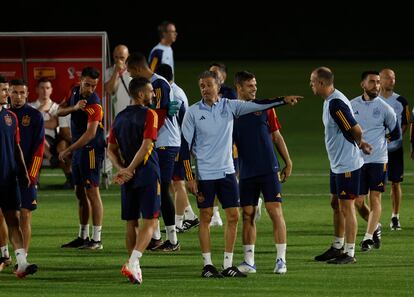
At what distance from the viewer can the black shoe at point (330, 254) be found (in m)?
12.9

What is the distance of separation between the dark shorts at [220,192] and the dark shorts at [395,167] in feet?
15.0

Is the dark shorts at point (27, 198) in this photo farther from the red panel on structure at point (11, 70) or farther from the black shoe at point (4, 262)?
the red panel on structure at point (11, 70)

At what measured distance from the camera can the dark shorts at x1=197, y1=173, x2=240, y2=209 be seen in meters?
11.8

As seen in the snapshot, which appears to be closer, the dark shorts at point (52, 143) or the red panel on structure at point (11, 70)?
the dark shorts at point (52, 143)

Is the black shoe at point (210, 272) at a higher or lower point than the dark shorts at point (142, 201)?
lower

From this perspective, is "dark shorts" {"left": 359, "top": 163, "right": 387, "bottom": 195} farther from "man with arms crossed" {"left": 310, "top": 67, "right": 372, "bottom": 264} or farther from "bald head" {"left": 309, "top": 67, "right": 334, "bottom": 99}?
"bald head" {"left": 309, "top": 67, "right": 334, "bottom": 99}

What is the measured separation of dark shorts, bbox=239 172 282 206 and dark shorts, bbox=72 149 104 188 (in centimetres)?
240

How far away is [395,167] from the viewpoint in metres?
16.0

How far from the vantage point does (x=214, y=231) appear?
15352 mm

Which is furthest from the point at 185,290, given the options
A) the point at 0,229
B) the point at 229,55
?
the point at 229,55

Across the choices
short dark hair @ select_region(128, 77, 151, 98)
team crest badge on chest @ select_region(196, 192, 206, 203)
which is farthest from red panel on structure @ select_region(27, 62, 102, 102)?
short dark hair @ select_region(128, 77, 151, 98)

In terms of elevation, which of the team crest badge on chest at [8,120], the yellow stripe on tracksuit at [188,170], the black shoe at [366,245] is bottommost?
the black shoe at [366,245]

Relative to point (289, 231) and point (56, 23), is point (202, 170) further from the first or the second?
point (56, 23)

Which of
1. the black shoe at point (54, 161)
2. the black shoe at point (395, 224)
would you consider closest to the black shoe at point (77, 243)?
A: the black shoe at point (395, 224)
